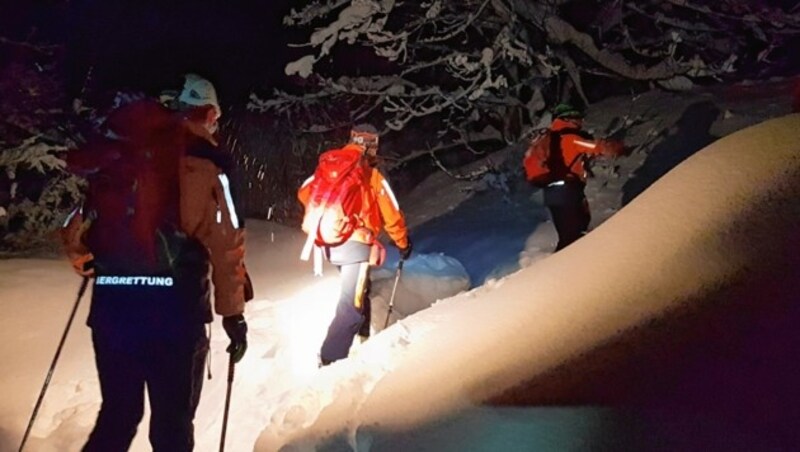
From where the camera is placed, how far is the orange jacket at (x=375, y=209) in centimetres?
543

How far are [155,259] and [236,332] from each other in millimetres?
559

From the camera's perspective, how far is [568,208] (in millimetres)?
7117

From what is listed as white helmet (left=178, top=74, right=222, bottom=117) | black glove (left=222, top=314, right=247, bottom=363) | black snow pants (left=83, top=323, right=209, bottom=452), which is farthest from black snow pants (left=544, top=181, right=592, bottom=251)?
black snow pants (left=83, top=323, right=209, bottom=452)

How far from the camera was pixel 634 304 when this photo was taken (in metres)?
3.26

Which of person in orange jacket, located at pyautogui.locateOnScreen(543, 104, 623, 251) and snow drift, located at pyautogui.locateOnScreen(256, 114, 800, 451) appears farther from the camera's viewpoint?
person in orange jacket, located at pyautogui.locateOnScreen(543, 104, 623, 251)

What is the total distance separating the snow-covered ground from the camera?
2967 millimetres

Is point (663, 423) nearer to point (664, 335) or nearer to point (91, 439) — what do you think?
point (664, 335)

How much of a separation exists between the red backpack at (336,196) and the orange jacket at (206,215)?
1.78m

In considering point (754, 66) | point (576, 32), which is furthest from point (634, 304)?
point (754, 66)

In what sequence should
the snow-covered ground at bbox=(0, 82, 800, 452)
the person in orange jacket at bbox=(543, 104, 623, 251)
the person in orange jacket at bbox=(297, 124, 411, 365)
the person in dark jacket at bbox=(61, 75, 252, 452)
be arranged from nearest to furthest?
the snow-covered ground at bbox=(0, 82, 800, 452) < the person in dark jacket at bbox=(61, 75, 252, 452) < the person in orange jacket at bbox=(297, 124, 411, 365) < the person in orange jacket at bbox=(543, 104, 623, 251)

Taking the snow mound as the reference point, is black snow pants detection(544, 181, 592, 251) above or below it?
above

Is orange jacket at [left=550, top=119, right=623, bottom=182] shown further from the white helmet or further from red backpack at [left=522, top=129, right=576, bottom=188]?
the white helmet

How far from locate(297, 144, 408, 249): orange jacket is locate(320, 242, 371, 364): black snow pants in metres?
0.11

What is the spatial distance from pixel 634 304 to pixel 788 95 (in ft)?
30.6
